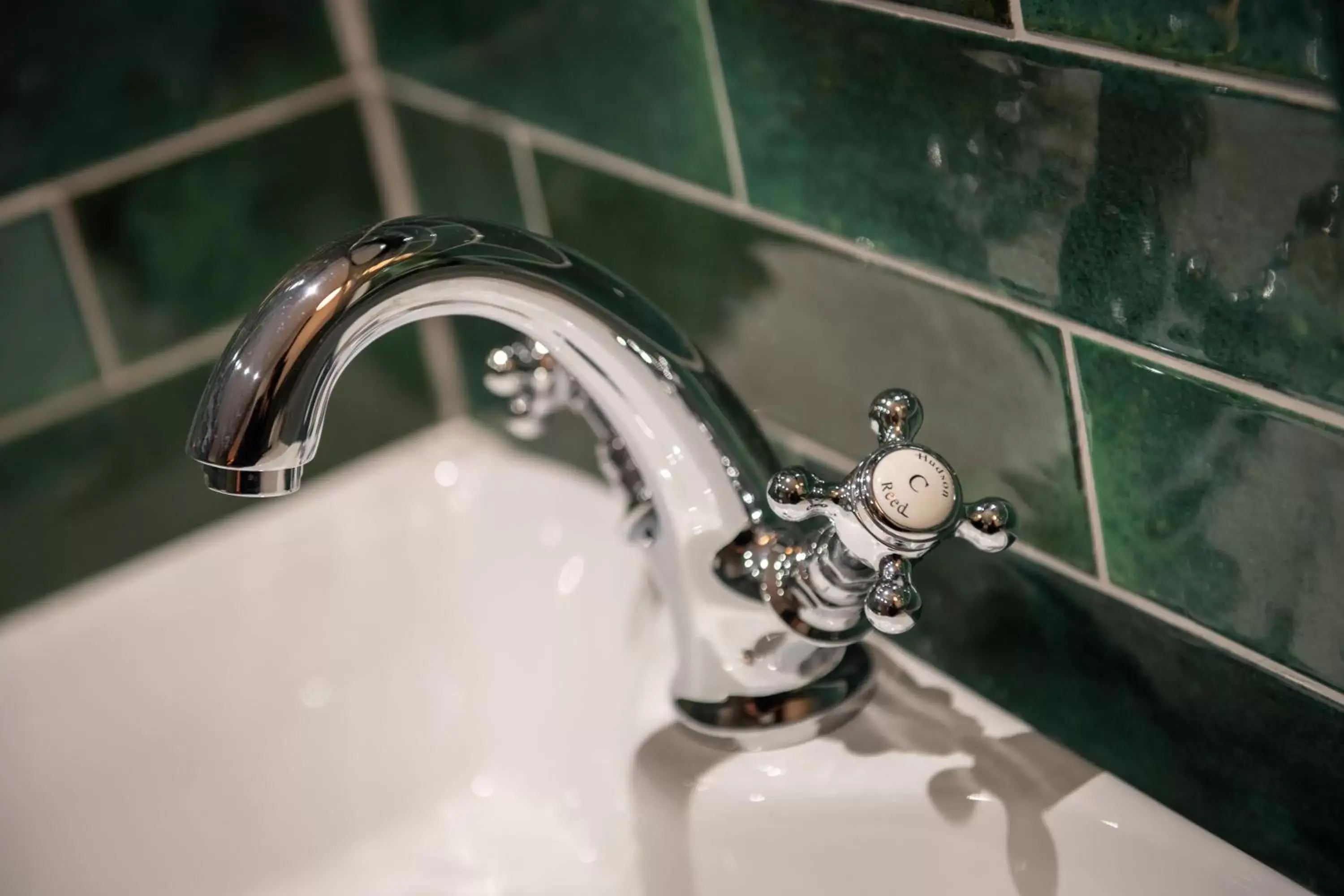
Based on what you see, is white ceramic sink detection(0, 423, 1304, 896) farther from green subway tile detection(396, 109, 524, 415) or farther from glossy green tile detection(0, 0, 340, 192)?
glossy green tile detection(0, 0, 340, 192)

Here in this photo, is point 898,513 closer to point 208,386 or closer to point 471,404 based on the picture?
point 208,386

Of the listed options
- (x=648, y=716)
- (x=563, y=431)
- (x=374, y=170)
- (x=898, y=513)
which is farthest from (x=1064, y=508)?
(x=374, y=170)

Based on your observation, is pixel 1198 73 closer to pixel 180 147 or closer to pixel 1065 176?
pixel 1065 176

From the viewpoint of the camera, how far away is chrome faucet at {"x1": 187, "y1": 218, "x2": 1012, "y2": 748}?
446 millimetres

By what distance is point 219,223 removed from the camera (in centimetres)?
74

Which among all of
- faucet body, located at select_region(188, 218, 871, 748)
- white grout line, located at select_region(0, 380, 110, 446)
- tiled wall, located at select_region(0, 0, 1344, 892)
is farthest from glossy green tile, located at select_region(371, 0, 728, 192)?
white grout line, located at select_region(0, 380, 110, 446)

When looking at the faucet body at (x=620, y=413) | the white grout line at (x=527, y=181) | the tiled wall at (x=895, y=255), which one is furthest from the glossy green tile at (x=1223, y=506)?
the white grout line at (x=527, y=181)

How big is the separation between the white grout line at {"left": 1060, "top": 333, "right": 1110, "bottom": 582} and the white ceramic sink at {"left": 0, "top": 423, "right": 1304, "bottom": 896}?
0.10m

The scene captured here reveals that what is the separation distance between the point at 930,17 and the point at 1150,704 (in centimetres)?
24

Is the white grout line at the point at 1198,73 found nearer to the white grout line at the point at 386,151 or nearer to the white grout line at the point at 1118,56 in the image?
the white grout line at the point at 1118,56

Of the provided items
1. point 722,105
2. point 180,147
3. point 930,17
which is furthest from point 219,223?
point 930,17

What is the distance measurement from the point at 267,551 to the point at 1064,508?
1.34 feet

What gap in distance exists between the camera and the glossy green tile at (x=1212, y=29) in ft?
1.19

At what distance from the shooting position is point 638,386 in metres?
0.51
